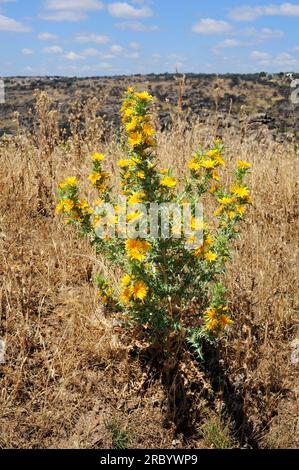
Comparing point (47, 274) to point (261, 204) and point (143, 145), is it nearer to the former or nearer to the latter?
point (143, 145)

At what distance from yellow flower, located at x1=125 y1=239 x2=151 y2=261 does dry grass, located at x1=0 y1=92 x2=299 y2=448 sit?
2.50 ft

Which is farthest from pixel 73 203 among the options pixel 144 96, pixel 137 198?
pixel 144 96

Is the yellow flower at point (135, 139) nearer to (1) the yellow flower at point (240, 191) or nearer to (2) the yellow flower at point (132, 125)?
(2) the yellow flower at point (132, 125)

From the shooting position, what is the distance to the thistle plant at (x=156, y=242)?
2.13 m

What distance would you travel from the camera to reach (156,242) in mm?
2195

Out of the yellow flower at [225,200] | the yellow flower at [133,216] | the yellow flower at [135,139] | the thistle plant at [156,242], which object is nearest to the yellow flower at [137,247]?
the thistle plant at [156,242]

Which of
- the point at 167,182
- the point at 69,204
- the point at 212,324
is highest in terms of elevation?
the point at 167,182

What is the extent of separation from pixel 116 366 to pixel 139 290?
678mm

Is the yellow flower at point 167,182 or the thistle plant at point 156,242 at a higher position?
the yellow flower at point 167,182

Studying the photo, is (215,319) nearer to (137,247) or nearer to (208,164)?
A: (137,247)
